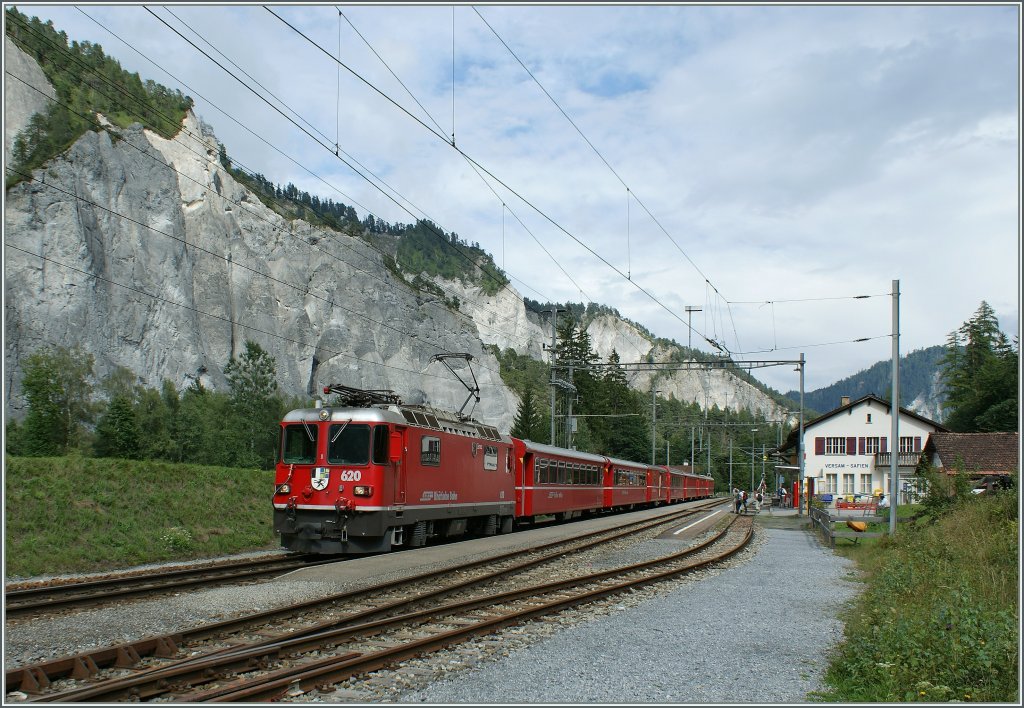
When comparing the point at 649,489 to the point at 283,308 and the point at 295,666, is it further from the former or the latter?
the point at 283,308

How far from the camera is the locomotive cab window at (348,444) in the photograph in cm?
1611

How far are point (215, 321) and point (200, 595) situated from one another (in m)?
83.8

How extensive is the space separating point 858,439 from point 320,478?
5212cm

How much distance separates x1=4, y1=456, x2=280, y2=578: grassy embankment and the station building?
149 ft

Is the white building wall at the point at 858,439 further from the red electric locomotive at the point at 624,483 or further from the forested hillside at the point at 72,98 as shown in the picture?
the forested hillside at the point at 72,98

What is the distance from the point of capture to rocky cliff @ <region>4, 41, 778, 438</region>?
214ft

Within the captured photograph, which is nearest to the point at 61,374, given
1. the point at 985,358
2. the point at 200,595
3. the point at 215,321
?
the point at 215,321

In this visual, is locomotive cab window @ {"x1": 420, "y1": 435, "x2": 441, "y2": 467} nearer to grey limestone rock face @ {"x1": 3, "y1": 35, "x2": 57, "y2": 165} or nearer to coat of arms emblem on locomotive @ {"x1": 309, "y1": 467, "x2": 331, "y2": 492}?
coat of arms emblem on locomotive @ {"x1": 309, "y1": 467, "x2": 331, "y2": 492}

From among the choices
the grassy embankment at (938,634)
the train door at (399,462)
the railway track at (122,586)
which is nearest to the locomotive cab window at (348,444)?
the train door at (399,462)

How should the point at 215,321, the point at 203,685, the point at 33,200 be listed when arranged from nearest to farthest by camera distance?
the point at 203,685
the point at 33,200
the point at 215,321

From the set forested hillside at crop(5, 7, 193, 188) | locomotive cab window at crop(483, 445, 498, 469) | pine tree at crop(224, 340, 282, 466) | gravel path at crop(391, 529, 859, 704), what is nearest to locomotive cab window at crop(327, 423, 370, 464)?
locomotive cab window at crop(483, 445, 498, 469)

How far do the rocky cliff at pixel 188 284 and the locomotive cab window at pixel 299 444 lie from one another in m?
27.9

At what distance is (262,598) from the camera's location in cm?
1091

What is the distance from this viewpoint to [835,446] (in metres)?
60.6
